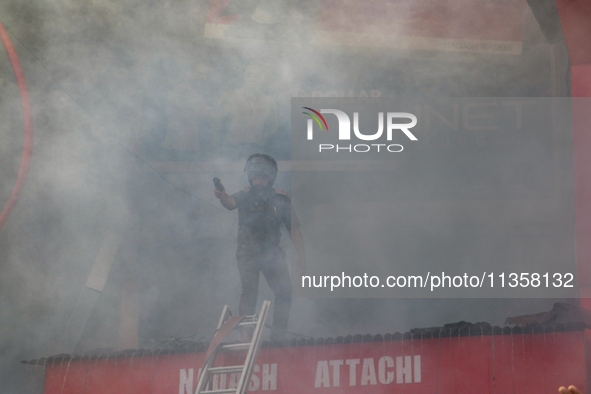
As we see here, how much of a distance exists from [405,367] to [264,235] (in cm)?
125

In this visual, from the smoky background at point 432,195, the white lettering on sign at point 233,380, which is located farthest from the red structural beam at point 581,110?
the white lettering on sign at point 233,380

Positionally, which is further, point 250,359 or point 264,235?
point 264,235

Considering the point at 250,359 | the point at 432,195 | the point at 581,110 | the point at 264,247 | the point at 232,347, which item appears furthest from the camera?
the point at 432,195

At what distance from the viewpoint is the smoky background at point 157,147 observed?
315 centimetres

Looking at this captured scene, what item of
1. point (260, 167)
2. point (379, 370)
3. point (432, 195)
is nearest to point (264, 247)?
point (260, 167)

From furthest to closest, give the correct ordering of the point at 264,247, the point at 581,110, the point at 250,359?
1. the point at 264,247
2. the point at 581,110
3. the point at 250,359

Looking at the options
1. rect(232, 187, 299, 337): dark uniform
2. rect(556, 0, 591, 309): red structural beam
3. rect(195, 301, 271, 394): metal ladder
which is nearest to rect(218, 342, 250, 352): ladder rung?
rect(195, 301, 271, 394): metal ladder

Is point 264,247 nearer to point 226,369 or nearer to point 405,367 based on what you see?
point 226,369

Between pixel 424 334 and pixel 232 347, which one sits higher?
pixel 424 334

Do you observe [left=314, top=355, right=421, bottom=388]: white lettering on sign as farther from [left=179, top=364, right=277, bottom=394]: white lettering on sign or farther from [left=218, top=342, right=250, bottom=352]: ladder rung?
[left=218, top=342, right=250, bottom=352]: ladder rung

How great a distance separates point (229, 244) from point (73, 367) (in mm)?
1550

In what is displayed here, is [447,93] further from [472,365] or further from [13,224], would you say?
[13,224]

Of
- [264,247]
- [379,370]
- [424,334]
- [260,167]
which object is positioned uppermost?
[260,167]

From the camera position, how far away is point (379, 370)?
214 centimetres
